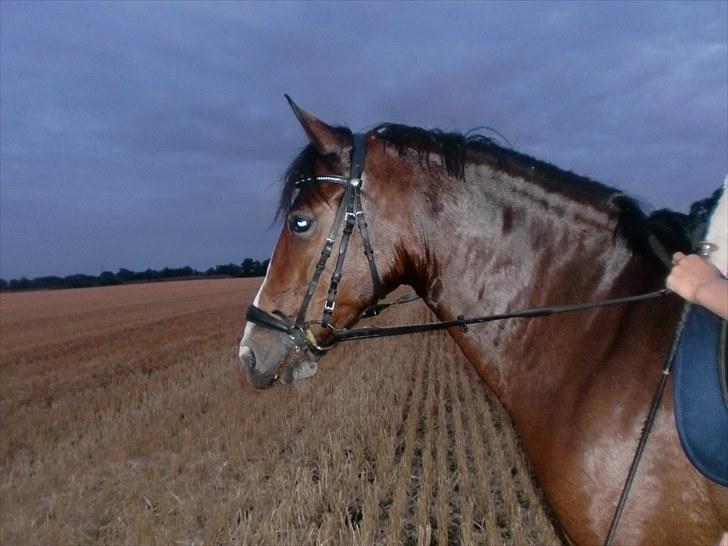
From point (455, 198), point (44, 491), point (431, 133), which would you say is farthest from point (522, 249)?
point (44, 491)

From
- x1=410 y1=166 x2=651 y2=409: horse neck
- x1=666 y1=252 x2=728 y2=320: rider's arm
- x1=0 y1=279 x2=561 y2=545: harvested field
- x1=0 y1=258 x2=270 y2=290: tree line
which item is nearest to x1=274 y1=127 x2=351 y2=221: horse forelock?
x1=410 y1=166 x2=651 y2=409: horse neck

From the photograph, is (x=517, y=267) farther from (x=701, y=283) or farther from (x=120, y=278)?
(x=120, y=278)

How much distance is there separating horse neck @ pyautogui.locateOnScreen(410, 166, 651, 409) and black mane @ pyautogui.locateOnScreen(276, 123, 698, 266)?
5cm

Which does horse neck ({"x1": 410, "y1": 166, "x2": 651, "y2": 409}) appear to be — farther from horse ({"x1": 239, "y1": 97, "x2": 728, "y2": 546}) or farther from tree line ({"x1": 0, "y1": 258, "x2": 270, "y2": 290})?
tree line ({"x1": 0, "y1": 258, "x2": 270, "y2": 290})

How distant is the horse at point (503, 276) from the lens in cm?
230

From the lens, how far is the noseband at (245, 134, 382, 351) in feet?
Result: 9.18

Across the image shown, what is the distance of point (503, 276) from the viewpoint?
9.02ft

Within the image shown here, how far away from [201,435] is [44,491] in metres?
2.29

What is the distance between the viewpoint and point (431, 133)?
2.96 m

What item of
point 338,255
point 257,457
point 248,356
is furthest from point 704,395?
point 257,457

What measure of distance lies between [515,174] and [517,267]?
0.44m

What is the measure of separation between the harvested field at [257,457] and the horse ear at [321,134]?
3.54 metres

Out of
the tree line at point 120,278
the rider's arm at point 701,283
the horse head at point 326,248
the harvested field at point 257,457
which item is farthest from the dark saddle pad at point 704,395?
the tree line at point 120,278

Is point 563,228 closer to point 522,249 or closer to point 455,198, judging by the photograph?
point 522,249
